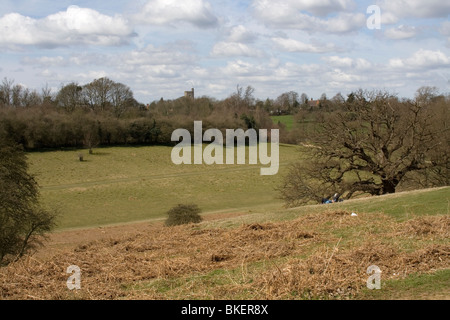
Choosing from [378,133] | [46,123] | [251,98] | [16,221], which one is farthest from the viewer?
[251,98]

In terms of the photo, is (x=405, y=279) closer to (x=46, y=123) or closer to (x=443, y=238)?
(x=443, y=238)

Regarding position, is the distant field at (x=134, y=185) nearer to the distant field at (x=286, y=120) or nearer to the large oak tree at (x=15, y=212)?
the large oak tree at (x=15, y=212)

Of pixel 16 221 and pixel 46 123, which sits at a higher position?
pixel 46 123

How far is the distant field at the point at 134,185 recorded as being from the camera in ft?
146

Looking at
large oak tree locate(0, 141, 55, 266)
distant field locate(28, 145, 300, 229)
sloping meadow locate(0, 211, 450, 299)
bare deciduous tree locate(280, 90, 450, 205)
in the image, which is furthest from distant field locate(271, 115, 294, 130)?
sloping meadow locate(0, 211, 450, 299)

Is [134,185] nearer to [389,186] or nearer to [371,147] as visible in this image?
[371,147]

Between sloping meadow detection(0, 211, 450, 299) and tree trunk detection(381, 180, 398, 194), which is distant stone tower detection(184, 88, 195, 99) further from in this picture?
sloping meadow detection(0, 211, 450, 299)

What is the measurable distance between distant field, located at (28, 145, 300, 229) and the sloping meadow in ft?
87.7

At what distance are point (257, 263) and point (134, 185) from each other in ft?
159

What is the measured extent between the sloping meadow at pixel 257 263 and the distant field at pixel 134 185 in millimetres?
26737

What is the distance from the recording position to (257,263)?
364 inches
